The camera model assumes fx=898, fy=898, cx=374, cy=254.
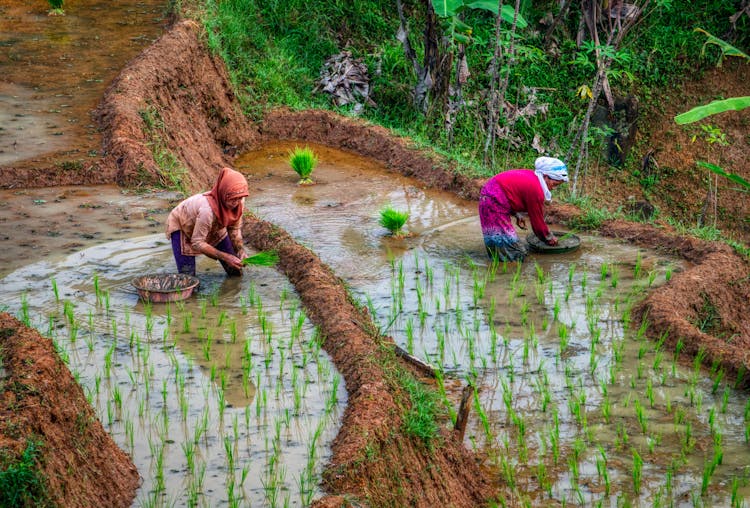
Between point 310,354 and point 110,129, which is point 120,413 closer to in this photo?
point 310,354

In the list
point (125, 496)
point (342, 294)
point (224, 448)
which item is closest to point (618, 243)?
point (342, 294)

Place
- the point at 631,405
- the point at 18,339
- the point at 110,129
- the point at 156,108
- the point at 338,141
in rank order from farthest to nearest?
1. the point at 338,141
2. the point at 156,108
3. the point at 110,129
4. the point at 631,405
5. the point at 18,339

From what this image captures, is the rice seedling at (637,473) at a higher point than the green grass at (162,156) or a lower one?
lower

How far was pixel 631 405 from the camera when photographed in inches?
210

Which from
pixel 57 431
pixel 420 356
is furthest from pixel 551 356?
pixel 57 431

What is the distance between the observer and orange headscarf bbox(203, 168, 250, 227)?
640cm

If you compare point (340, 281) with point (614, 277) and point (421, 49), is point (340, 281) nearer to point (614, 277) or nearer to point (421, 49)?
point (614, 277)

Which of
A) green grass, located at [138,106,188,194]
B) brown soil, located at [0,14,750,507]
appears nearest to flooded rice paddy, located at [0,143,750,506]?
brown soil, located at [0,14,750,507]

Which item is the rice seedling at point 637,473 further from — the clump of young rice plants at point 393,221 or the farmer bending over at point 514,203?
the clump of young rice plants at point 393,221

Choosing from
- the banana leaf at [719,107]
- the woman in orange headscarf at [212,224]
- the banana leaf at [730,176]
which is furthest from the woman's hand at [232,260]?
the banana leaf at [730,176]

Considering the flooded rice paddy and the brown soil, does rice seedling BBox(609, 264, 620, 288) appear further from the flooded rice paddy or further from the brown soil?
the brown soil

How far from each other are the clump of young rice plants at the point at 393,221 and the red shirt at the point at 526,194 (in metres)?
1.03

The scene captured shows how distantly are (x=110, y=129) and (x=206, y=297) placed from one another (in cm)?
373

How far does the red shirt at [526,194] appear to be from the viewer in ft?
24.6
